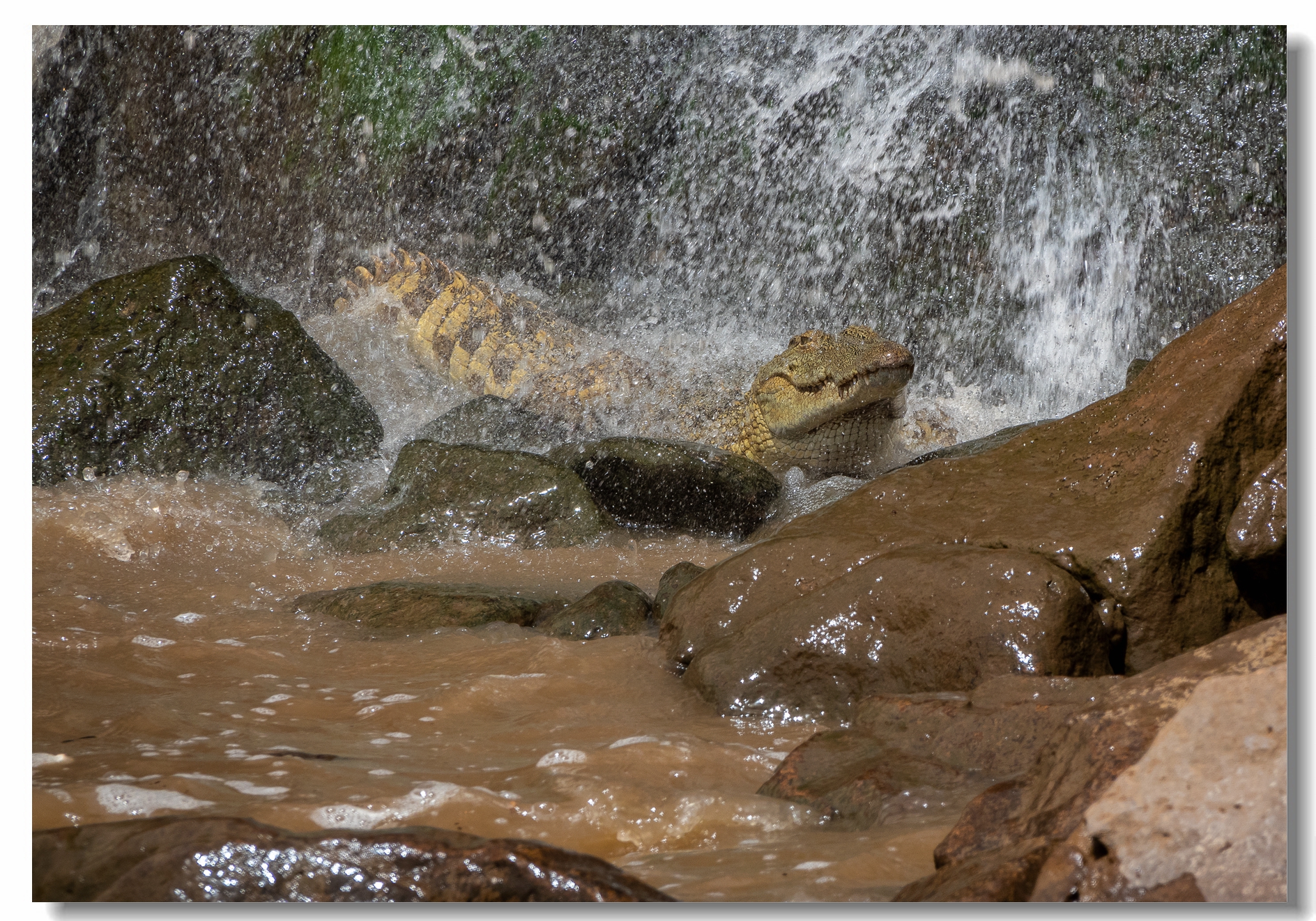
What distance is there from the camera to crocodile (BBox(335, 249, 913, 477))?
4730 mm

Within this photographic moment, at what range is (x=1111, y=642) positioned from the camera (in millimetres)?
2189

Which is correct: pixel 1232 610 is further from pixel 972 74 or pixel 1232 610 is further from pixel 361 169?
pixel 361 169

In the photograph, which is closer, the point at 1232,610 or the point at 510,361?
the point at 1232,610

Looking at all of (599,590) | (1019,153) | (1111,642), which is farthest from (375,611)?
(1019,153)

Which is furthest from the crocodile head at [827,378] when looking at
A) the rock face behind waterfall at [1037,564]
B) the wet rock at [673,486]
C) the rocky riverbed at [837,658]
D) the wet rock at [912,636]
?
the wet rock at [912,636]

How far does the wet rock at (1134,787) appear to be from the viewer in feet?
3.83

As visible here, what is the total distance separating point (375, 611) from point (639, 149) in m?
5.25

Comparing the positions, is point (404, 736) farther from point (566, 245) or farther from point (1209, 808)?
point (566, 245)

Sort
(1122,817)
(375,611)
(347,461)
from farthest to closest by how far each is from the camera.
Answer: (347,461) → (375,611) → (1122,817)

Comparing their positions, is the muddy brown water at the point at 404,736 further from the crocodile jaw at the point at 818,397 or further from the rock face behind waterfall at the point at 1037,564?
the crocodile jaw at the point at 818,397

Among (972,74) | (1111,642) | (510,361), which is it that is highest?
(972,74)

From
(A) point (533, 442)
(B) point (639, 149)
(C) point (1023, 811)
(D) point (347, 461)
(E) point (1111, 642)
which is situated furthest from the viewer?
(B) point (639, 149)

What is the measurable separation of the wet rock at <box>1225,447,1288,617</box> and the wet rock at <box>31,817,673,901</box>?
1.50 meters

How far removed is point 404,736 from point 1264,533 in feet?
5.56
